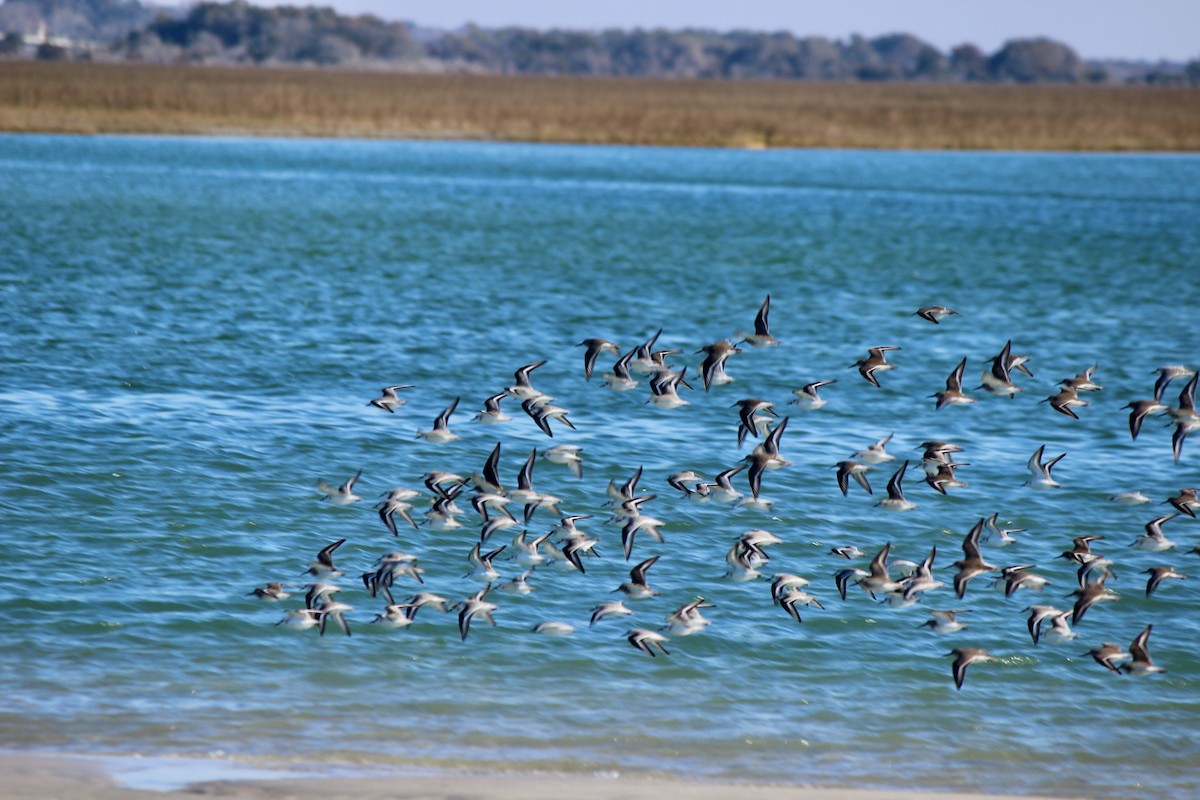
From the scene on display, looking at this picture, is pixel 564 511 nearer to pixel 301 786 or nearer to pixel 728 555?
pixel 728 555

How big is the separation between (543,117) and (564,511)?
256 ft

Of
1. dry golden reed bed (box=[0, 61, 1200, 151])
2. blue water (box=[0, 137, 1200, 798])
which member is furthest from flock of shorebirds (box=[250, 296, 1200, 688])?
dry golden reed bed (box=[0, 61, 1200, 151])

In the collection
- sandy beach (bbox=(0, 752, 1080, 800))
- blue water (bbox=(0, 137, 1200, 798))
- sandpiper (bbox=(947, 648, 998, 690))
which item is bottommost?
blue water (bbox=(0, 137, 1200, 798))

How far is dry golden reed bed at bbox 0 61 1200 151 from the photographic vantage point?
86.1 meters

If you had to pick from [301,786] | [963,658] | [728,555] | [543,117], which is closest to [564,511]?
[728,555]

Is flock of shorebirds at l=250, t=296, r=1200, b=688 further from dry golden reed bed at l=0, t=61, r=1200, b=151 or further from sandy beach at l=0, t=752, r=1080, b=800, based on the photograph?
dry golden reed bed at l=0, t=61, r=1200, b=151

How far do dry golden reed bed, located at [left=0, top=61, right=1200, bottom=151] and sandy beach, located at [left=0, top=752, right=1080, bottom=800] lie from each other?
7374cm

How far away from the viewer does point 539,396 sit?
45.3 ft

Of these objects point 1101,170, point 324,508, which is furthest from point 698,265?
point 1101,170

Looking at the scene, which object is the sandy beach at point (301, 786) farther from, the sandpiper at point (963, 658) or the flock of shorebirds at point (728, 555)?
the flock of shorebirds at point (728, 555)

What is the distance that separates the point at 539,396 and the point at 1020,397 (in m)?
14.2

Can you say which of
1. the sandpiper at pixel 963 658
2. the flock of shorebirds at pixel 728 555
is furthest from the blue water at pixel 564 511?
the sandpiper at pixel 963 658

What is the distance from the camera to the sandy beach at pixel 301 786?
30.9 feet

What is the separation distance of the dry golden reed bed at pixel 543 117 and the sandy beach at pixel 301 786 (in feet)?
242
